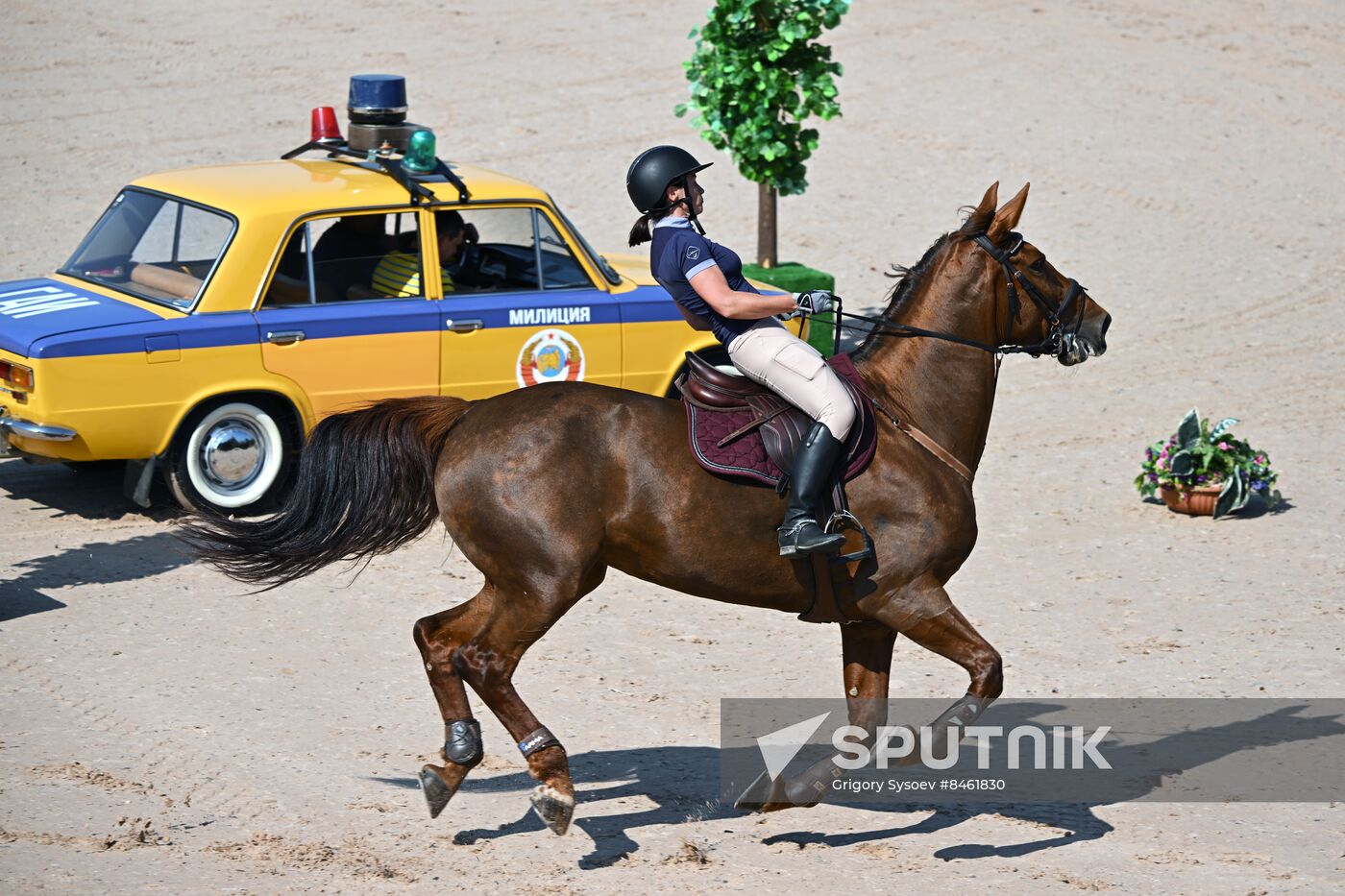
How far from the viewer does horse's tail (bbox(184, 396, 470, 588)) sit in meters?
6.51

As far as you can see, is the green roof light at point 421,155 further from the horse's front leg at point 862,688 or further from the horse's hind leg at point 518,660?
the horse's front leg at point 862,688

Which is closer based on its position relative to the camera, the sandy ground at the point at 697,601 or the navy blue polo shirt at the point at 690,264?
the navy blue polo shirt at the point at 690,264

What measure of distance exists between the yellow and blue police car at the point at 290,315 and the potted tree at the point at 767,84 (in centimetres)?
335

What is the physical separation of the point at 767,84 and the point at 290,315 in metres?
5.62

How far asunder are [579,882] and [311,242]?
5.66m

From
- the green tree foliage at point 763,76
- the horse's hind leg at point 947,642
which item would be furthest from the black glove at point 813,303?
the green tree foliage at point 763,76

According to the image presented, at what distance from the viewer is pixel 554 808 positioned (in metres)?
6.08

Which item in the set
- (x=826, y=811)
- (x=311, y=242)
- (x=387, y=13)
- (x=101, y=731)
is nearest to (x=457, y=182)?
(x=311, y=242)

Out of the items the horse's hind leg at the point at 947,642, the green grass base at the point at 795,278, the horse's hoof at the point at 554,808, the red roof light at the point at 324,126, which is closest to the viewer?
the horse's hoof at the point at 554,808

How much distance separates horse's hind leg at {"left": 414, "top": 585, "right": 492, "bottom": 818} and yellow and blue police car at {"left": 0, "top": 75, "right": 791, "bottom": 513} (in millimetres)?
4193

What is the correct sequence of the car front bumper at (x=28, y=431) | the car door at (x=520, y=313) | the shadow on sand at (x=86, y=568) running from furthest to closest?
the car door at (x=520, y=313) < the car front bumper at (x=28, y=431) < the shadow on sand at (x=86, y=568)

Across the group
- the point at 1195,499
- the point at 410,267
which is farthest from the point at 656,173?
the point at 1195,499

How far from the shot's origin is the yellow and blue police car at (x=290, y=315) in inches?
390

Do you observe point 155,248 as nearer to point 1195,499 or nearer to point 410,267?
point 410,267
